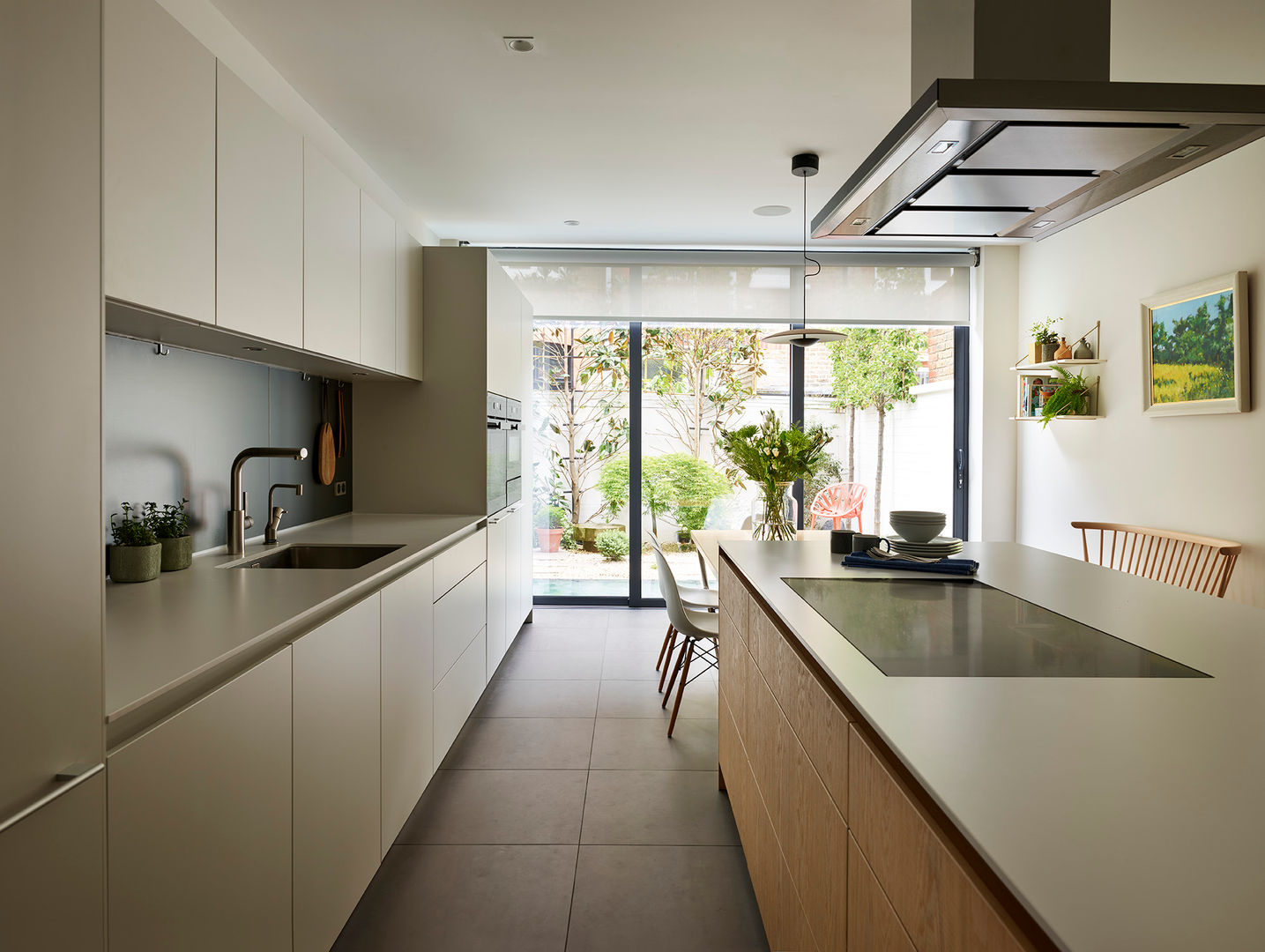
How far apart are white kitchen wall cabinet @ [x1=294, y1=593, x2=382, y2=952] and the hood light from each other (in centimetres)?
215

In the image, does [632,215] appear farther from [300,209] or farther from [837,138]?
[300,209]

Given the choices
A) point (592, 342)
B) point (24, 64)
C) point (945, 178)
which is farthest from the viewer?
point (592, 342)

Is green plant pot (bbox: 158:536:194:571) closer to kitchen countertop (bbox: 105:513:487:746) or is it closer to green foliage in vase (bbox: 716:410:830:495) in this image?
kitchen countertop (bbox: 105:513:487:746)

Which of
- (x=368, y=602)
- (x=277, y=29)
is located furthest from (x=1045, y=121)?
(x=277, y=29)

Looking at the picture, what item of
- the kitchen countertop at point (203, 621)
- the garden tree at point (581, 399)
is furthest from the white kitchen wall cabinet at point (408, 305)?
the garden tree at point (581, 399)

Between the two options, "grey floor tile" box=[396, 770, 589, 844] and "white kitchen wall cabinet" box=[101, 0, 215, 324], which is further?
"grey floor tile" box=[396, 770, 589, 844]

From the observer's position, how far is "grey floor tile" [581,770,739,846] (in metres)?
2.43

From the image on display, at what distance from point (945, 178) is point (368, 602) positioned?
181 centimetres

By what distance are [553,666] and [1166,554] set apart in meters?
3.17

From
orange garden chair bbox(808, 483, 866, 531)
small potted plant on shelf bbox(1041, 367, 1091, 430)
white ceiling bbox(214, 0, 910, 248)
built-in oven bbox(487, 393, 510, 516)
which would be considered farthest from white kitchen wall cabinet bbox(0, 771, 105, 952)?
orange garden chair bbox(808, 483, 866, 531)

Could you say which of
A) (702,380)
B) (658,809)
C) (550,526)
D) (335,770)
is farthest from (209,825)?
(702,380)

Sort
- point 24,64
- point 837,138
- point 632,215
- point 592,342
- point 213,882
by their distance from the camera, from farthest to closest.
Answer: point 592,342 < point 632,215 < point 837,138 < point 213,882 < point 24,64

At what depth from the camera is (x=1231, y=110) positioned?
1.45 meters

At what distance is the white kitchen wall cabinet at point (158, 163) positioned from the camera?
142 cm
